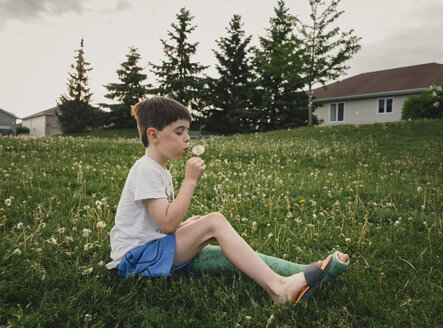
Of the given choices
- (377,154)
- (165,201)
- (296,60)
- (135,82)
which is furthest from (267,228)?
(135,82)

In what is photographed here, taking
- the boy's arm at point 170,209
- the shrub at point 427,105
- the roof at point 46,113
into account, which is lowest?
the boy's arm at point 170,209

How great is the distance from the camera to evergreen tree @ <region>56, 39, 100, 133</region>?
42.3m

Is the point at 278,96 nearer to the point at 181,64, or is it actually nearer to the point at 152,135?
the point at 181,64

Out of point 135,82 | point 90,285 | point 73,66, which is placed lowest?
point 90,285

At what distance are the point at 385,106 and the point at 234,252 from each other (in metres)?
32.6

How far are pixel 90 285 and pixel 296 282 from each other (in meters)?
1.44

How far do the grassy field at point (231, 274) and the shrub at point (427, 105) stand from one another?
15.2 metres

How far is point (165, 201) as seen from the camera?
220cm

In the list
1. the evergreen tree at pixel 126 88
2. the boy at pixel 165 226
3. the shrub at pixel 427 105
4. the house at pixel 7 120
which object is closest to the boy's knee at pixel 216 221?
the boy at pixel 165 226

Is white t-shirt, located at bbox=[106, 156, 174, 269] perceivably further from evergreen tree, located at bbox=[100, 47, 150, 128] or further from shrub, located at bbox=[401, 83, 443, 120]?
evergreen tree, located at bbox=[100, 47, 150, 128]

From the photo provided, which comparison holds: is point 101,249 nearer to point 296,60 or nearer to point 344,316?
point 344,316

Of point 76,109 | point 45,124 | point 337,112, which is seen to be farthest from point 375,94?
point 45,124

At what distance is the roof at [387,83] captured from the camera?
2799cm

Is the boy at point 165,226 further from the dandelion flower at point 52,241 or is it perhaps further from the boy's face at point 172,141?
the dandelion flower at point 52,241
